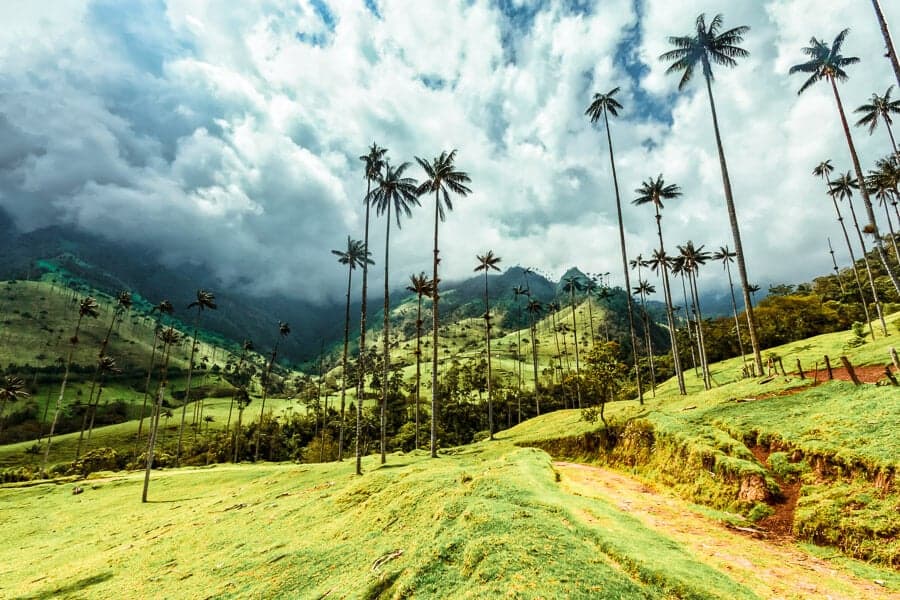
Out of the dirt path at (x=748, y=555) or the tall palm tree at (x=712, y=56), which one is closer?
the dirt path at (x=748, y=555)

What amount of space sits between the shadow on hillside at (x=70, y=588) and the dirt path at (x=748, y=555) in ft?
70.2

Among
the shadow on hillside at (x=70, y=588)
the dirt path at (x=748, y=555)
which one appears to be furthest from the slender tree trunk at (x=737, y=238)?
the shadow on hillside at (x=70, y=588)

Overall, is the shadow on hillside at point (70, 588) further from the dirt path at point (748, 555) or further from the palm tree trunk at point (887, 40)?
the palm tree trunk at point (887, 40)

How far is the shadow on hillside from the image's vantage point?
54.5 feet

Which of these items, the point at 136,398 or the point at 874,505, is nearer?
the point at 874,505

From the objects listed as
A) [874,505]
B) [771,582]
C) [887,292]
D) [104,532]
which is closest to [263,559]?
[771,582]

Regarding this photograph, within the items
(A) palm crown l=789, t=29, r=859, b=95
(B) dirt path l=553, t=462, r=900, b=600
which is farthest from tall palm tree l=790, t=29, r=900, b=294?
(B) dirt path l=553, t=462, r=900, b=600

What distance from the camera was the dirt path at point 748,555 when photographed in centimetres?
902

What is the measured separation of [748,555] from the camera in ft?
37.0

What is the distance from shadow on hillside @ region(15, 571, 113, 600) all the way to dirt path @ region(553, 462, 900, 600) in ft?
70.2

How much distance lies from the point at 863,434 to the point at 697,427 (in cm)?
778

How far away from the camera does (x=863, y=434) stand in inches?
561

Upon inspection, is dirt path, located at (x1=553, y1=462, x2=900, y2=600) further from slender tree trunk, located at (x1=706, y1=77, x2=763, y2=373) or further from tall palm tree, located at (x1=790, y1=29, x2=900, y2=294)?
tall palm tree, located at (x1=790, y1=29, x2=900, y2=294)

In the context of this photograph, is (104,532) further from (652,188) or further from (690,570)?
(652,188)
